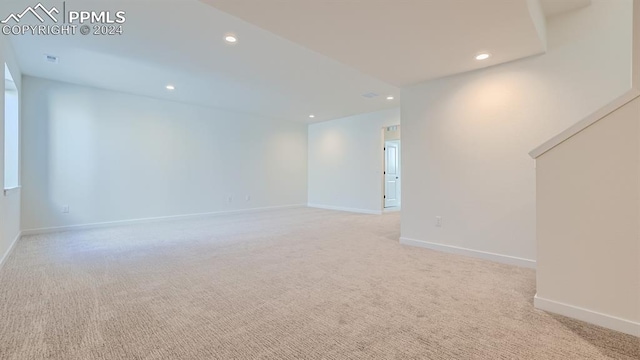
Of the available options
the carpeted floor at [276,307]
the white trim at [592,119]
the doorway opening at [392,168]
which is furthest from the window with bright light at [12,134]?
the doorway opening at [392,168]

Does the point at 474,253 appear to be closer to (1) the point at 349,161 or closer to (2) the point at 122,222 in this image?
(1) the point at 349,161

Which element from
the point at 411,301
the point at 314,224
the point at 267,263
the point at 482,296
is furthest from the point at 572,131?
the point at 314,224

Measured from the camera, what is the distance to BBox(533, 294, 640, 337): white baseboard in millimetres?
1673

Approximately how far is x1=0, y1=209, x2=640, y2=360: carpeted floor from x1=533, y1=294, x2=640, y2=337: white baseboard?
0.18ft

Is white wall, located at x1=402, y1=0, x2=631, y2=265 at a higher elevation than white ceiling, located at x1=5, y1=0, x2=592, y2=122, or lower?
lower

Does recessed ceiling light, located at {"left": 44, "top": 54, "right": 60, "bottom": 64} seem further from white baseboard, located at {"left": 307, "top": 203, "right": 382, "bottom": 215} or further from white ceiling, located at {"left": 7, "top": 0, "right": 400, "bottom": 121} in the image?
white baseboard, located at {"left": 307, "top": 203, "right": 382, "bottom": 215}

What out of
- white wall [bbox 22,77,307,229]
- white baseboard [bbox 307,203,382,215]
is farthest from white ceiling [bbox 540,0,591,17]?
white wall [bbox 22,77,307,229]

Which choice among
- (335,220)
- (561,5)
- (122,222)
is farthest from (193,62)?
(561,5)

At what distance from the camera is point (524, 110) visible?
294cm

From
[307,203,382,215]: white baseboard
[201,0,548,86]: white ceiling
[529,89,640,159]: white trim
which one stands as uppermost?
[201,0,548,86]: white ceiling

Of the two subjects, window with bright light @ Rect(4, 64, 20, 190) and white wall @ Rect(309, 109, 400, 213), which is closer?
window with bright light @ Rect(4, 64, 20, 190)

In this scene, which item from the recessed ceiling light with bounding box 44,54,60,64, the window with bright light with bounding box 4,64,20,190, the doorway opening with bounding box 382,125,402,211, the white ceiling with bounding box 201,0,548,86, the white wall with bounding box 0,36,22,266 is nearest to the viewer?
the white ceiling with bounding box 201,0,548,86

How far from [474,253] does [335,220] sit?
312 centimetres

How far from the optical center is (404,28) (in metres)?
2.32
